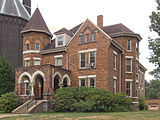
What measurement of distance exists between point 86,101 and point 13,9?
25.8m

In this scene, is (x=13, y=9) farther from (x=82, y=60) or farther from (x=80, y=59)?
(x=82, y=60)

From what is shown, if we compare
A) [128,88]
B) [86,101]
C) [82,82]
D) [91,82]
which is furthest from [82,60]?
[128,88]

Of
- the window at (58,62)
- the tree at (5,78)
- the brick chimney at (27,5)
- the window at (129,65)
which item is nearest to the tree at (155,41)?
the window at (129,65)

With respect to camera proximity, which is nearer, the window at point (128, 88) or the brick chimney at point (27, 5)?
the window at point (128, 88)

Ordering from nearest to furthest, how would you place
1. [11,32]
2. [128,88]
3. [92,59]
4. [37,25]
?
[92,59]
[128,88]
[37,25]
[11,32]

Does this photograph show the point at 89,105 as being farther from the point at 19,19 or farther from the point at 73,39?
the point at 19,19

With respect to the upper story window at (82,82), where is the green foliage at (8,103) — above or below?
below

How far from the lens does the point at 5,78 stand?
34.1 m

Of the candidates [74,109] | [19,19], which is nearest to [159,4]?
[74,109]

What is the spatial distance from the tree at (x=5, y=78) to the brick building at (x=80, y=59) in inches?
141

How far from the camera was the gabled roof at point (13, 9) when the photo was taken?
4225 cm

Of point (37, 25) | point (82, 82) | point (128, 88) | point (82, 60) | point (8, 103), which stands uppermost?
point (37, 25)

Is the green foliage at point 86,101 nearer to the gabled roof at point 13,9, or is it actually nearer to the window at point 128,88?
the window at point 128,88

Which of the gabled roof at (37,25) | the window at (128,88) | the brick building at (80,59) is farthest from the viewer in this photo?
the gabled roof at (37,25)
